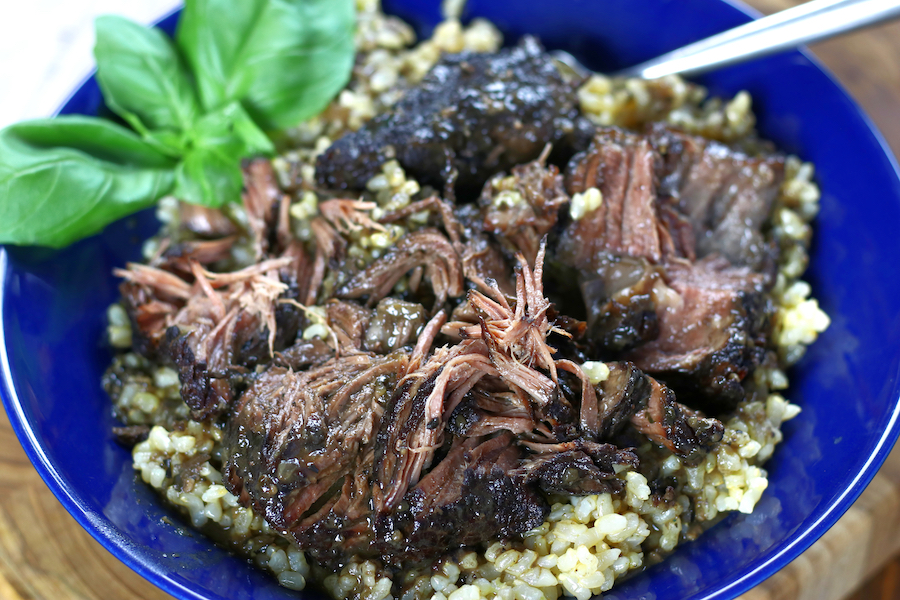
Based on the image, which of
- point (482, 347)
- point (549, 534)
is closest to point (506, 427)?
point (482, 347)

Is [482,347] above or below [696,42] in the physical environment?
below

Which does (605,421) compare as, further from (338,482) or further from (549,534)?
(338,482)

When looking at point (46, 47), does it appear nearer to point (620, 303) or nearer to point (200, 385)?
point (200, 385)

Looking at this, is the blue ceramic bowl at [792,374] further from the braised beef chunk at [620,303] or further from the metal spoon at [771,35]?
the braised beef chunk at [620,303]

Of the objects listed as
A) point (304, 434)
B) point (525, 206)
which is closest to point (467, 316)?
point (525, 206)

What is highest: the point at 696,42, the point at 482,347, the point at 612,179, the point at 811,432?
the point at 696,42

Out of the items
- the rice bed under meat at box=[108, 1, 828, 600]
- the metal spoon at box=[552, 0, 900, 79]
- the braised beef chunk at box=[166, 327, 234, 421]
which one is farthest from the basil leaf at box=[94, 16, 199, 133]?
the metal spoon at box=[552, 0, 900, 79]

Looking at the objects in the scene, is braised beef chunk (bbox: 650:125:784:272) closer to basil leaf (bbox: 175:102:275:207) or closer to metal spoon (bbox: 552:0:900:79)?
metal spoon (bbox: 552:0:900:79)

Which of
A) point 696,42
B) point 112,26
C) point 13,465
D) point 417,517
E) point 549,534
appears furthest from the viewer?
point 696,42
